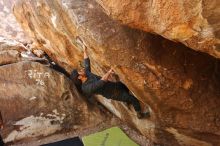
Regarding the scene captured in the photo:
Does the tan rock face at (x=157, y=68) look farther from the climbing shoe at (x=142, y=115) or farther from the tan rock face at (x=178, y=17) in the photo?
the tan rock face at (x=178, y=17)

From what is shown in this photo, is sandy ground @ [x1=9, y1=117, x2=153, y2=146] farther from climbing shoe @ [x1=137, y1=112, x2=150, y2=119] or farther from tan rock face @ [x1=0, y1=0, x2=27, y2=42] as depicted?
tan rock face @ [x1=0, y1=0, x2=27, y2=42]

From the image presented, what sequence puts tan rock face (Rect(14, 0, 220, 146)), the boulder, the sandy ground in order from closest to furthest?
tan rock face (Rect(14, 0, 220, 146)), the sandy ground, the boulder

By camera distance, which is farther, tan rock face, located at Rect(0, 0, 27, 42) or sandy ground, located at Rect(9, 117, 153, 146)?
tan rock face, located at Rect(0, 0, 27, 42)

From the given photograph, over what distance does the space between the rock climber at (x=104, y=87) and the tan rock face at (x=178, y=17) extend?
219 cm

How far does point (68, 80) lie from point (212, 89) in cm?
381

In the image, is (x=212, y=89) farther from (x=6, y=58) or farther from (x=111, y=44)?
(x=6, y=58)

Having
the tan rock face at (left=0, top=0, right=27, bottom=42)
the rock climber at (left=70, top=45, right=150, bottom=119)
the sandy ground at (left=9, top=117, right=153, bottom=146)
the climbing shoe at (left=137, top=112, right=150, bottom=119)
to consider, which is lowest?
the sandy ground at (left=9, top=117, right=153, bottom=146)

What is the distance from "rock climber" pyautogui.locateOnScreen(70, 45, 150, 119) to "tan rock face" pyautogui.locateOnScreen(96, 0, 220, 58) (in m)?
2.19

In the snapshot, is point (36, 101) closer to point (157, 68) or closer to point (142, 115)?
point (142, 115)

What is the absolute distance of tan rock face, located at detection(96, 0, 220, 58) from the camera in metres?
3.37

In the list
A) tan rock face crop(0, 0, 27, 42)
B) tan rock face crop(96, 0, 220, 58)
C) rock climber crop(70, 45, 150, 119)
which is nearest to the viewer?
tan rock face crop(96, 0, 220, 58)

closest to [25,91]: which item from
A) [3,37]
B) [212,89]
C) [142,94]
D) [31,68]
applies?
[31,68]

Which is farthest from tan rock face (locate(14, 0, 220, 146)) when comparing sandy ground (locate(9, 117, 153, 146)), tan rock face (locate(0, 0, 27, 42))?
tan rock face (locate(0, 0, 27, 42))

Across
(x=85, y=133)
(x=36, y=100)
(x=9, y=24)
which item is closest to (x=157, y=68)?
(x=85, y=133)
